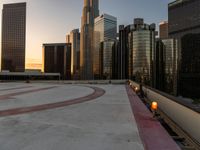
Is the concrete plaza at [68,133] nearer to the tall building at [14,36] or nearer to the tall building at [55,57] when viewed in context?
the tall building at [14,36]

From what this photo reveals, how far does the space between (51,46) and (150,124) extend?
163532 mm

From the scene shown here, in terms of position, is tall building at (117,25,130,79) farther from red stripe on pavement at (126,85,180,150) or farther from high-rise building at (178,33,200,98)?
red stripe on pavement at (126,85,180,150)

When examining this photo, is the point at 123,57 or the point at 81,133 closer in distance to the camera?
the point at 81,133

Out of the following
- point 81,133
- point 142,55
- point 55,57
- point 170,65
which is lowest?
point 81,133

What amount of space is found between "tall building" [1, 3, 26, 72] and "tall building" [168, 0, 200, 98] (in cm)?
10546

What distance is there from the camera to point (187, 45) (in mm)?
90438

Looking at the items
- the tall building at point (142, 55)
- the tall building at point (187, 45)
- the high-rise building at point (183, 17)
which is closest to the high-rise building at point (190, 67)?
the tall building at point (187, 45)

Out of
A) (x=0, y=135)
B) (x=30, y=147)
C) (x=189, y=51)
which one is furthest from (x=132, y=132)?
(x=189, y=51)

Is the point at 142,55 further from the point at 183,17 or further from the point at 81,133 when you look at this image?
the point at 81,133

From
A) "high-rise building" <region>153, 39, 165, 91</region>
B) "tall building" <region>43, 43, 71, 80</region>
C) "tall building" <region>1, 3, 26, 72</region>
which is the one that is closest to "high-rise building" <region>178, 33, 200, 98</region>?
"high-rise building" <region>153, 39, 165, 91</region>

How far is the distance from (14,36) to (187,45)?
120 m

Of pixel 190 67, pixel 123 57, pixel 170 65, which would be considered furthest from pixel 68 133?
pixel 170 65

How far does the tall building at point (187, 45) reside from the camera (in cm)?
8294

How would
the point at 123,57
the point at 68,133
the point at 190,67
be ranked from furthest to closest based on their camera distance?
the point at 123,57 < the point at 190,67 < the point at 68,133
